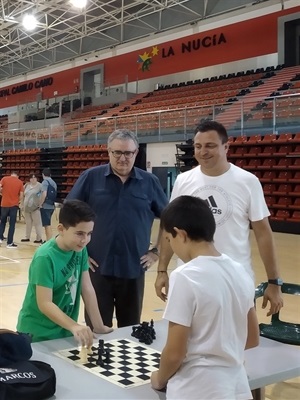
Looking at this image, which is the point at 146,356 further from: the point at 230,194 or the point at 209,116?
the point at 209,116

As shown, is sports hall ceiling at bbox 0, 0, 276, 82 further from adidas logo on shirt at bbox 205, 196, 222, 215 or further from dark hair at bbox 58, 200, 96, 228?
dark hair at bbox 58, 200, 96, 228

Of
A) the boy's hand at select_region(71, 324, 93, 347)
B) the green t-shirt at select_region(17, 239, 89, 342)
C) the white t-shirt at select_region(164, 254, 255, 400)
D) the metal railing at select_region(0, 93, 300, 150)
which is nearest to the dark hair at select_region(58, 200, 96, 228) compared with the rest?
the green t-shirt at select_region(17, 239, 89, 342)

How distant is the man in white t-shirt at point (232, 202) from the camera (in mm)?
2637

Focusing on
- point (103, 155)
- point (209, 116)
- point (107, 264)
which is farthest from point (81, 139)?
point (107, 264)

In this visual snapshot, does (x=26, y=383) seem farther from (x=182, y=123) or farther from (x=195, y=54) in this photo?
(x=195, y=54)

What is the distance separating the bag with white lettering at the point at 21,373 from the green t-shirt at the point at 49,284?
46cm

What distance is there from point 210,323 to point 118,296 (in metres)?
1.64

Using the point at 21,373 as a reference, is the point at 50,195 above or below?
above

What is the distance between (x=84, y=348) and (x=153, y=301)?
366 centimetres

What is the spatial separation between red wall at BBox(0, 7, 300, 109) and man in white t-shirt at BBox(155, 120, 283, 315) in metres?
15.6

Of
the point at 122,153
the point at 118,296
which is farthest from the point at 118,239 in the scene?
the point at 122,153

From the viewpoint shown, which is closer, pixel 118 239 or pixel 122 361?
pixel 122 361

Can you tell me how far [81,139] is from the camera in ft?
64.1

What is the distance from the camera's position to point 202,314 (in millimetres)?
1522
